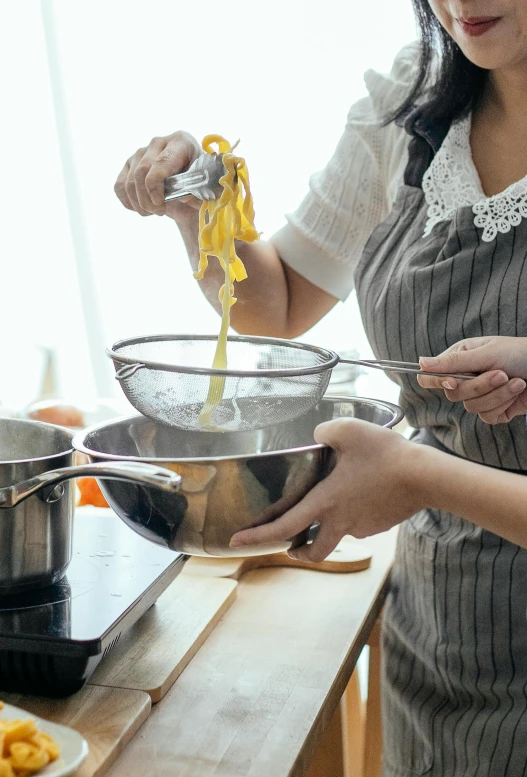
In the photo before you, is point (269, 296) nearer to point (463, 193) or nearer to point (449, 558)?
point (463, 193)

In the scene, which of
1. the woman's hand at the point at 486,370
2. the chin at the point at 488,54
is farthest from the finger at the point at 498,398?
the chin at the point at 488,54

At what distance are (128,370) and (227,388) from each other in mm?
151

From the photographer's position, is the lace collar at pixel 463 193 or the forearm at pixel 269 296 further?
the forearm at pixel 269 296

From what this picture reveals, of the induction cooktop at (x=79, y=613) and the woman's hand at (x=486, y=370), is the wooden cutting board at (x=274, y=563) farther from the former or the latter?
the woman's hand at (x=486, y=370)

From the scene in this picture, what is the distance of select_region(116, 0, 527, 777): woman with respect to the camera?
1.21 metres

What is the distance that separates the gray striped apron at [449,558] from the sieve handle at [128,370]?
43 centimetres

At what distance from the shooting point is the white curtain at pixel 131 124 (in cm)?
266

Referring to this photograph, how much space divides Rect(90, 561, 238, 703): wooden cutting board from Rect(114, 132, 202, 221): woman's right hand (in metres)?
0.53

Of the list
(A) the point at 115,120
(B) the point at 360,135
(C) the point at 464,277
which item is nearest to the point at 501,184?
(C) the point at 464,277

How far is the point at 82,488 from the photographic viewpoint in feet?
5.17

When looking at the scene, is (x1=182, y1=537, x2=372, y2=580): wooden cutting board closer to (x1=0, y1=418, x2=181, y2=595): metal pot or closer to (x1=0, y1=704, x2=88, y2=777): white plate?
(x1=0, y1=418, x2=181, y2=595): metal pot

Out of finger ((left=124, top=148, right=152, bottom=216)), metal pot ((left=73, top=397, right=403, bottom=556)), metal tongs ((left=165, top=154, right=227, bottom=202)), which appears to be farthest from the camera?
finger ((left=124, top=148, right=152, bottom=216))

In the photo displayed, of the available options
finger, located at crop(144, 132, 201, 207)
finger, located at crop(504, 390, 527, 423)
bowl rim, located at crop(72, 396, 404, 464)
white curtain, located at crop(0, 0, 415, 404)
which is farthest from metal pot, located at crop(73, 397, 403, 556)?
white curtain, located at crop(0, 0, 415, 404)

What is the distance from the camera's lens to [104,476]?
2.80ft
